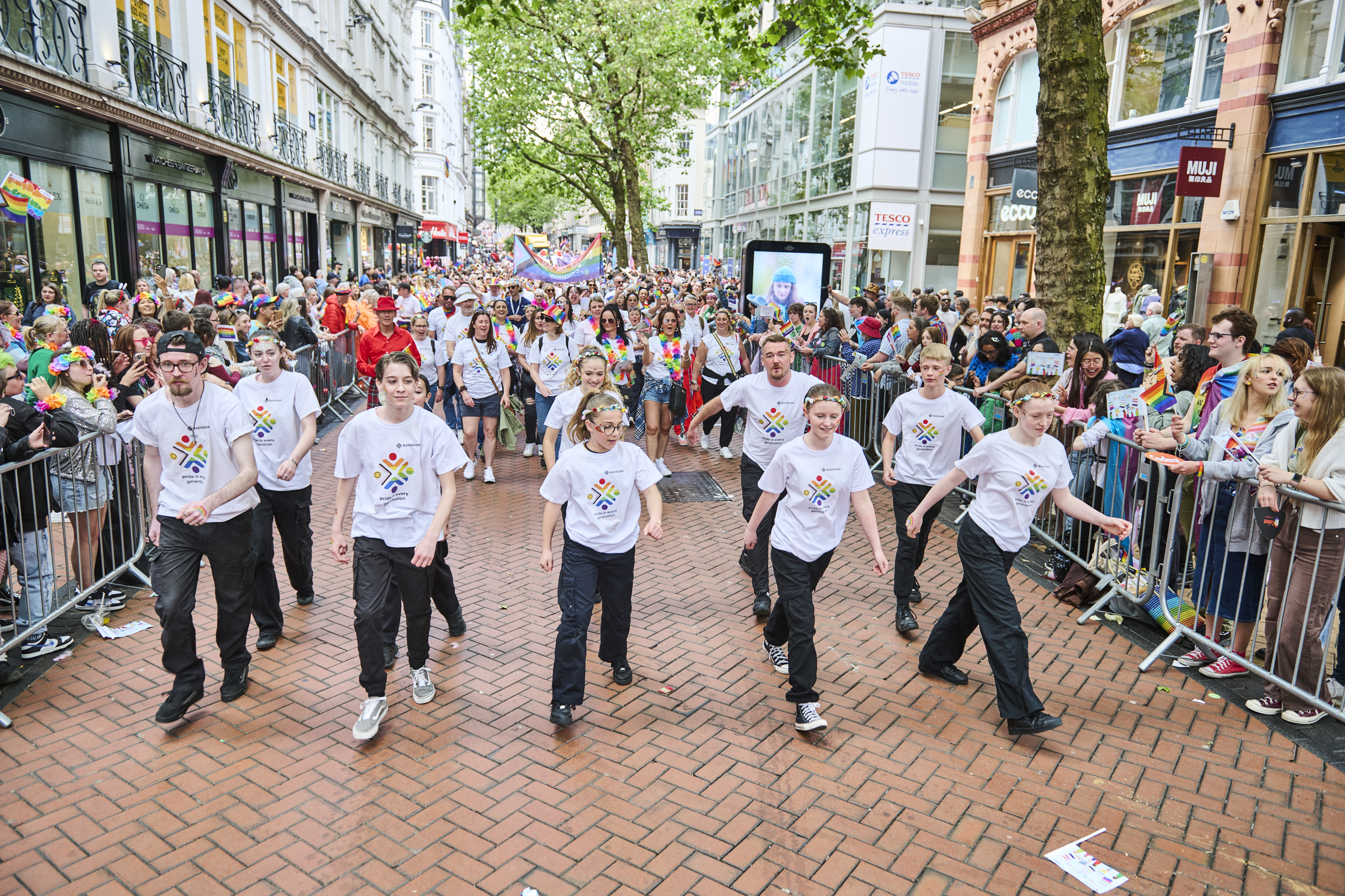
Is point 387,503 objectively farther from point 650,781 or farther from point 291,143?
point 291,143

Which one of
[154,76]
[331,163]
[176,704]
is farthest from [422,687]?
[331,163]

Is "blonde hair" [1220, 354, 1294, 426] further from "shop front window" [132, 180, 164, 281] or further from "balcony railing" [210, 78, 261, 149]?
"balcony railing" [210, 78, 261, 149]

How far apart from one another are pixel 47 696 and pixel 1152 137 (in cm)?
1825

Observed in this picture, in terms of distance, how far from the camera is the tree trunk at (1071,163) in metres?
8.83

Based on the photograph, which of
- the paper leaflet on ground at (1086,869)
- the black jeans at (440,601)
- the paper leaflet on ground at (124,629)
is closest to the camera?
the paper leaflet on ground at (1086,869)

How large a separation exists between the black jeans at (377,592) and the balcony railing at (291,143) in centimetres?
2215

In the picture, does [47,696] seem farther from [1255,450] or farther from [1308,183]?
[1308,183]

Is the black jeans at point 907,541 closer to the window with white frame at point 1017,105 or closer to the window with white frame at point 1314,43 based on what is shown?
the window with white frame at point 1314,43

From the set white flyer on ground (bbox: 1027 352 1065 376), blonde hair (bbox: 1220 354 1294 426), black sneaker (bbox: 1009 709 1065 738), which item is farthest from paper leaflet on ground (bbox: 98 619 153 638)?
blonde hair (bbox: 1220 354 1294 426)

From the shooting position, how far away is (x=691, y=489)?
33.3ft

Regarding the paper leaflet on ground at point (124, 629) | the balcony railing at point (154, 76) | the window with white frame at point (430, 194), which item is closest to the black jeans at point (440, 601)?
the paper leaflet on ground at point (124, 629)

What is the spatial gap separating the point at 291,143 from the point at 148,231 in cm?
986

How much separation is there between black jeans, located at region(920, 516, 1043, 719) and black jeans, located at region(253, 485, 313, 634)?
4089mm

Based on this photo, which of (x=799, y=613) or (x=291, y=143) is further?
(x=291, y=143)
